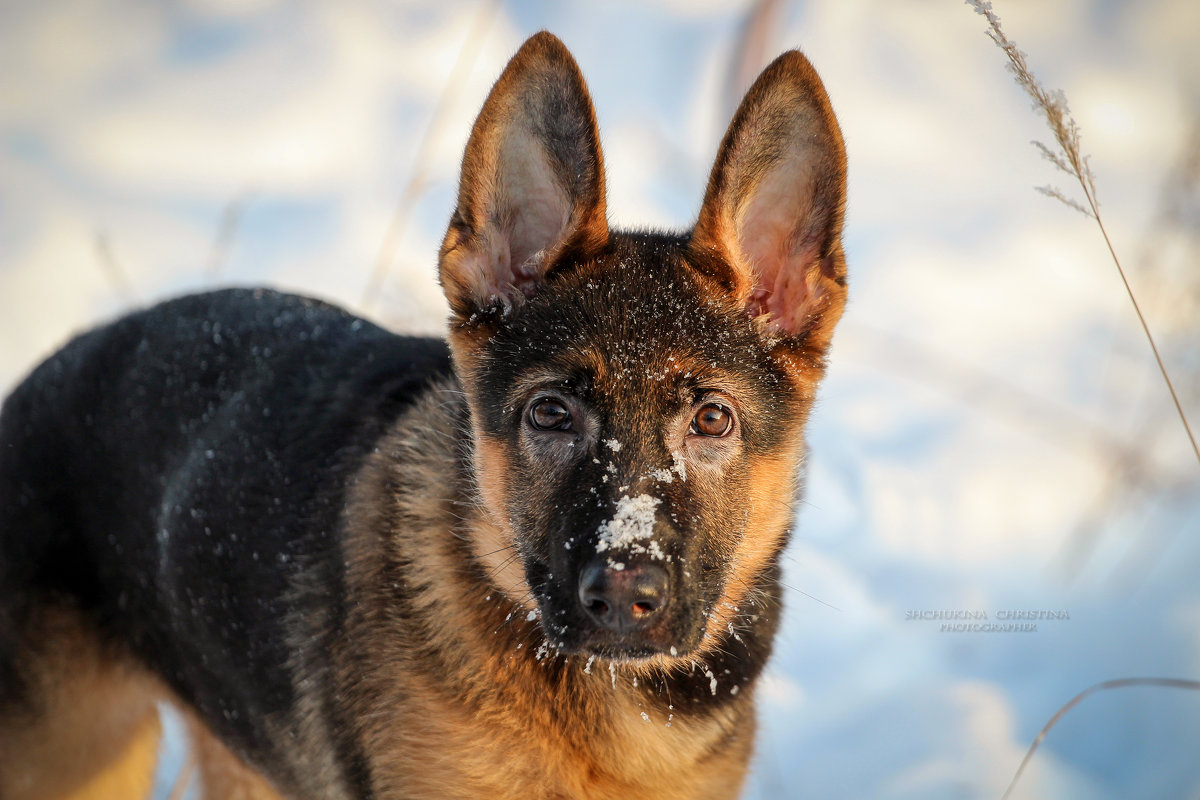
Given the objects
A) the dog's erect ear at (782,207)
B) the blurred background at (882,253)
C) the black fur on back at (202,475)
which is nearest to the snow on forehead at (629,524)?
the dog's erect ear at (782,207)

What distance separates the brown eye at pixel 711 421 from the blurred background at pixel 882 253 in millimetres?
932

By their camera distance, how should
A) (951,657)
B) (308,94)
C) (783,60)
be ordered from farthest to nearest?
(308,94)
(951,657)
(783,60)

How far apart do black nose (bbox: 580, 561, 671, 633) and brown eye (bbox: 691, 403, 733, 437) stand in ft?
1.60

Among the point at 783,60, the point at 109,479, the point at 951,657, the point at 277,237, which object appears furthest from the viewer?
the point at 277,237

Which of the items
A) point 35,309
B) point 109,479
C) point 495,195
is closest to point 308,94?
point 35,309

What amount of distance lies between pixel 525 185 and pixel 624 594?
1237mm

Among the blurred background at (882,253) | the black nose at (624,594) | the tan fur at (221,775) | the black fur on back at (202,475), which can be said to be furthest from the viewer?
the blurred background at (882,253)

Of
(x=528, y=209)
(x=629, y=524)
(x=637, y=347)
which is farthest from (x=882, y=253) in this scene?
(x=629, y=524)

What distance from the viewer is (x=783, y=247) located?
261 cm

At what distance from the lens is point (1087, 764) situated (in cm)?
374

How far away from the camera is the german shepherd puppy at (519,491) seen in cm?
225

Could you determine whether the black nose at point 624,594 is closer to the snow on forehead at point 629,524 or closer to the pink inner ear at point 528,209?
the snow on forehead at point 629,524

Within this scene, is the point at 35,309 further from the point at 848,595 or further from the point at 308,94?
the point at 848,595

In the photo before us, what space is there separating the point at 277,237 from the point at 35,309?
174 centimetres
